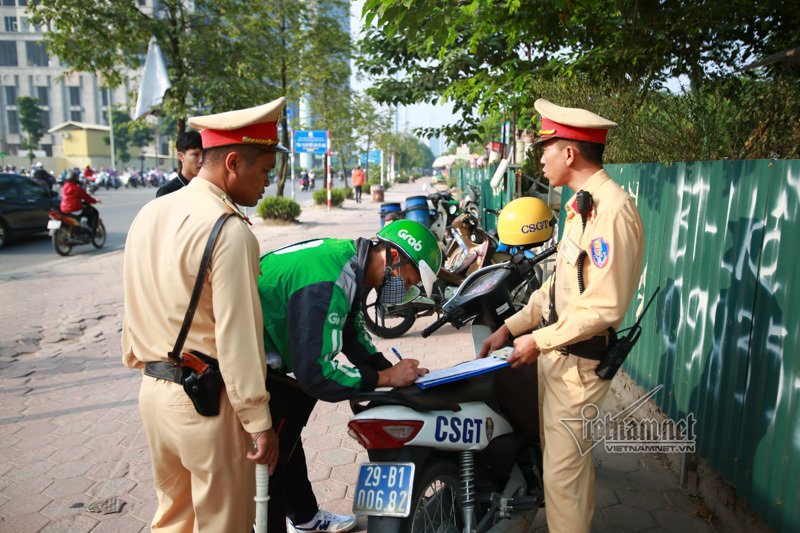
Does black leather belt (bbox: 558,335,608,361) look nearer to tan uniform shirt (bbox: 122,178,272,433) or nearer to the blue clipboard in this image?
the blue clipboard

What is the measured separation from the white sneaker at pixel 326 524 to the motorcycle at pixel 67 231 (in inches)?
416

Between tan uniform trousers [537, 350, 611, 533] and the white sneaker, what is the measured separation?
1.12 metres

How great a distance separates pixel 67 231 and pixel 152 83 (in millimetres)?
4815

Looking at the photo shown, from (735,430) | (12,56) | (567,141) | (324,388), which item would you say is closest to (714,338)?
(735,430)

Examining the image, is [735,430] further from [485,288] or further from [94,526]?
[94,526]

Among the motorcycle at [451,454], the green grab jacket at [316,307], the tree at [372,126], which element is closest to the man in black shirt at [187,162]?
the green grab jacket at [316,307]

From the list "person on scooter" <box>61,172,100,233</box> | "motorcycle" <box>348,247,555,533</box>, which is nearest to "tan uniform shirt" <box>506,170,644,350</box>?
"motorcycle" <box>348,247,555,533</box>

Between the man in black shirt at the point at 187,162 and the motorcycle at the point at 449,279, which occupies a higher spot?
the man in black shirt at the point at 187,162

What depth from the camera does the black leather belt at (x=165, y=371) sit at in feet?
5.93

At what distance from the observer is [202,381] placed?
1780mm

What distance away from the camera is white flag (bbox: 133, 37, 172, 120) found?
831 centimetres

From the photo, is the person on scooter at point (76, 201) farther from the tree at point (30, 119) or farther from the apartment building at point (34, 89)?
the apartment building at point (34, 89)

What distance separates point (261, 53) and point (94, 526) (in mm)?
11607

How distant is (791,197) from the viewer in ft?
7.95
